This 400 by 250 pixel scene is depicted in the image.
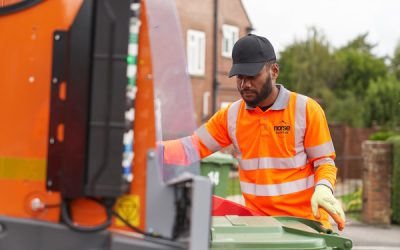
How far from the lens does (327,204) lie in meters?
3.41

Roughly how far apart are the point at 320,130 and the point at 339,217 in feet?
1.77

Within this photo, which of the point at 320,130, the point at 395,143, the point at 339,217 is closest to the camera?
the point at 339,217

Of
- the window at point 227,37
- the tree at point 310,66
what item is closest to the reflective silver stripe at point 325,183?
the window at point 227,37

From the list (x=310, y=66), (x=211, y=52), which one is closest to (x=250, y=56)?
(x=211, y=52)

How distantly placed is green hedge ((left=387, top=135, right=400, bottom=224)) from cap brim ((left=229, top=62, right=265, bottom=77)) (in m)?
7.43

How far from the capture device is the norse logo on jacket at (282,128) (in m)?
3.78

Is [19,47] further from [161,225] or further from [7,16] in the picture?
[161,225]

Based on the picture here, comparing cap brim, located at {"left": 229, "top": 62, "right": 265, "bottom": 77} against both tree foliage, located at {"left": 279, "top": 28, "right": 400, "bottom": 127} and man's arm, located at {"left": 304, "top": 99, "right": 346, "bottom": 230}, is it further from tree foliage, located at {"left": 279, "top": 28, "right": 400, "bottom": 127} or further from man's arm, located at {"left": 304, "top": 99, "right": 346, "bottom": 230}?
tree foliage, located at {"left": 279, "top": 28, "right": 400, "bottom": 127}

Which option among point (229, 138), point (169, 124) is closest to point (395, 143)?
point (229, 138)

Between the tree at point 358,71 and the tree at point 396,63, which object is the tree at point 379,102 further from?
the tree at point 358,71

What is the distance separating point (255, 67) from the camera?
365 cm

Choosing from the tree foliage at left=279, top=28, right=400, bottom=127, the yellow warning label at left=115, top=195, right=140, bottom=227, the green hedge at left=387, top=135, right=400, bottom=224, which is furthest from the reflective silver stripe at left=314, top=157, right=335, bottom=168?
the tree foliage at left=279, top=28, right=400, bottom=127

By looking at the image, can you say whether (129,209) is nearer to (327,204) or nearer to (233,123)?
(327,204)

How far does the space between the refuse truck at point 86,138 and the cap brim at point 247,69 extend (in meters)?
1.06
